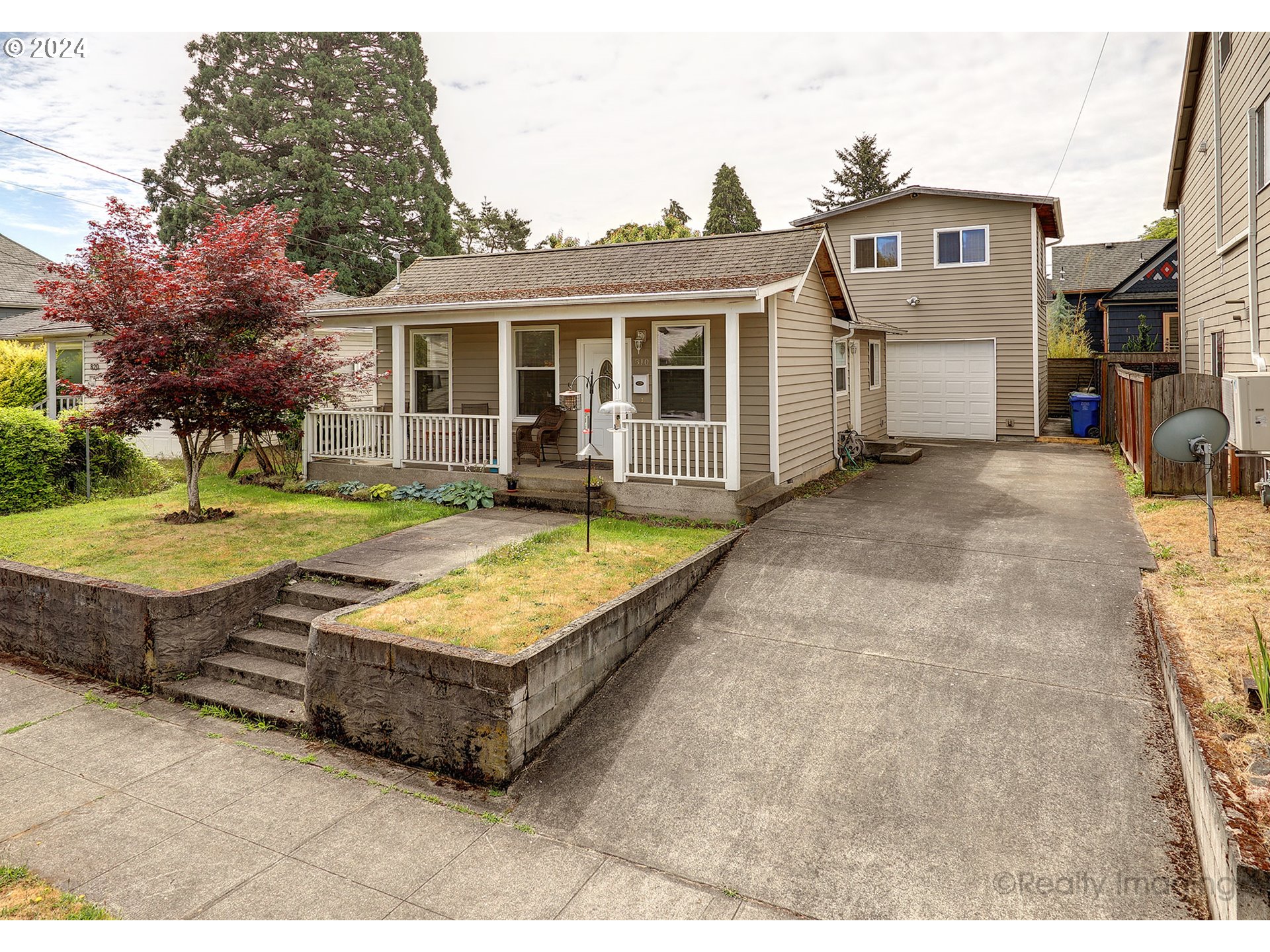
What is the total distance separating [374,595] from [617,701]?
2.37 metres

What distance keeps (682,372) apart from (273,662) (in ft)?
22.5

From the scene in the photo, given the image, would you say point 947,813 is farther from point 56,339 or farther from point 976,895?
point 56,339

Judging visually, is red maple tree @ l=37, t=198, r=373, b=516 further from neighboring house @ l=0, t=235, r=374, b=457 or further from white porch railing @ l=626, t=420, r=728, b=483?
white porch railing @ l=626, t=420, r=728, b=483

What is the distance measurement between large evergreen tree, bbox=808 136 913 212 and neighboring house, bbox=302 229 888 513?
102 feet

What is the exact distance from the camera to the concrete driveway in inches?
151

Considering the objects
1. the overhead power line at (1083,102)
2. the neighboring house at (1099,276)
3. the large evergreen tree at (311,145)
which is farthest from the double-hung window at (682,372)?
the large evergreen tree at (311,145)

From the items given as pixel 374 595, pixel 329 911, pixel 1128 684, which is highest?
pixel 374 595

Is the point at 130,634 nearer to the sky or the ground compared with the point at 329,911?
nearer to the sky

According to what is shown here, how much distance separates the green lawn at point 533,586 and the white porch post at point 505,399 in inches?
94.2

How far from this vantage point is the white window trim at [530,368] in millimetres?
12234

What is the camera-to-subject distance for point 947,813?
4.25m

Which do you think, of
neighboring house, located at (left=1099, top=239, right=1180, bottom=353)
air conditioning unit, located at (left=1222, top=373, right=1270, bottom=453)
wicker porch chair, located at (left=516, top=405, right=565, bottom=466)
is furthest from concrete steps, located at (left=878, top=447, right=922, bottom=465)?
neighboring house, located at (left=1099, top=239, right=1180, bottom=353)

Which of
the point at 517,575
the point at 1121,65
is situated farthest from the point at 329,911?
the point at 1121,65

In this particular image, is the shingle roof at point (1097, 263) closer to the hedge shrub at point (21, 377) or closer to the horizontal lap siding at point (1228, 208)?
the horizontal lap siding at point (1228, 208)
